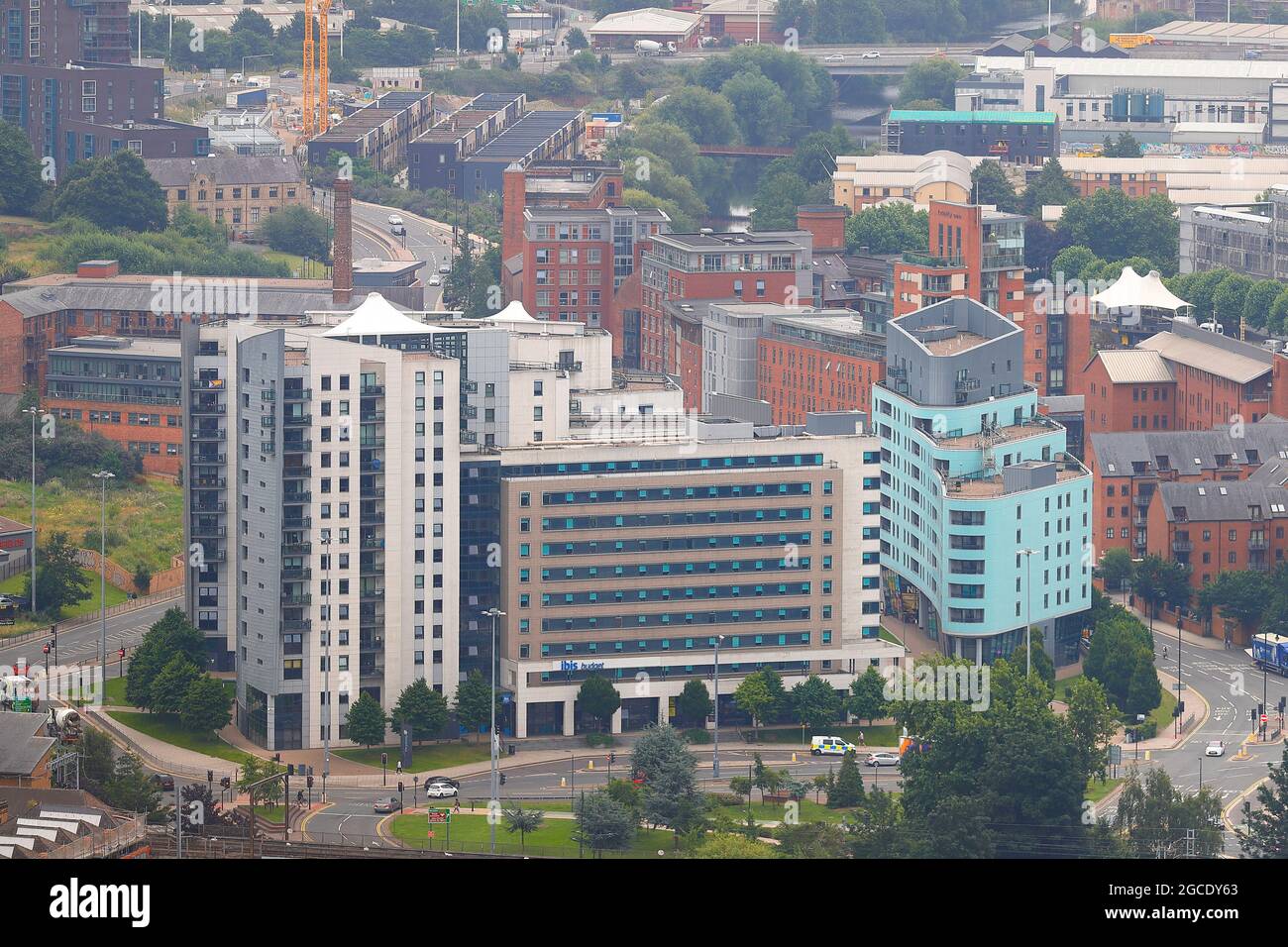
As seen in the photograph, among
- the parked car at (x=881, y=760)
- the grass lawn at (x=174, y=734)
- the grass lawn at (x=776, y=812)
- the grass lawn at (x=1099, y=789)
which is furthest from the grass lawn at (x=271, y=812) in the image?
the grass lawn at (x=1099, y=789)

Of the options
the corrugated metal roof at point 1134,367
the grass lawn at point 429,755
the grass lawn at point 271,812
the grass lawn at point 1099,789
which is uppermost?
the corrugated metal roof at point 1134,367

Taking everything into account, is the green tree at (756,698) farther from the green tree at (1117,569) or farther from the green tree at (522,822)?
the green tree at (1117,569)

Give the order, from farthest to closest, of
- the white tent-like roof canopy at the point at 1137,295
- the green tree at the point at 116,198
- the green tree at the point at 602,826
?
the green tree at the point at 116,198 < the white tent-like roof canopy at the point at 1137,295 < the green tree at the point at 602,826

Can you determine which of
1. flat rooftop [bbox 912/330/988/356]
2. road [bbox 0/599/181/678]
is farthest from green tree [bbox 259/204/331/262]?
road [bbox 0/599/181/678]

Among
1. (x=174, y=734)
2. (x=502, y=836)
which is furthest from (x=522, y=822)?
(x=174, y=734)

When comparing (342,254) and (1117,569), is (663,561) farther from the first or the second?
(342,254)

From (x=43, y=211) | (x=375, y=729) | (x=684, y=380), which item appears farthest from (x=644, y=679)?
(x=43, y=211)

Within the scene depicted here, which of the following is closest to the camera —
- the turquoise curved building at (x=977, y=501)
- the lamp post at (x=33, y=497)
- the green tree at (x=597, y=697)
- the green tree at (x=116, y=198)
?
the green tree at (x=597, y=697)
